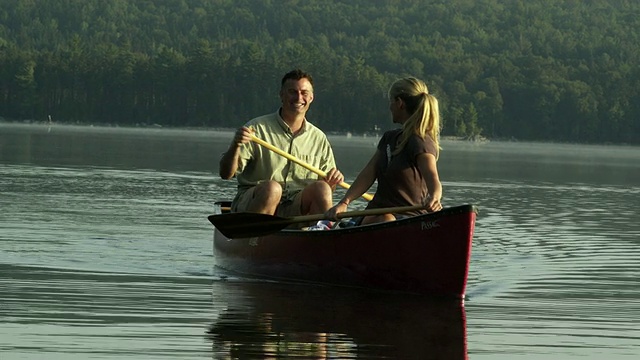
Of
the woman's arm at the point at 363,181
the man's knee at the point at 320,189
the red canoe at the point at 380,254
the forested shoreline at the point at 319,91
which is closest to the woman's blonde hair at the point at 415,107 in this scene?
the woman's arm at the point at 363,181

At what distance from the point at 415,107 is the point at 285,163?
2.00 metres

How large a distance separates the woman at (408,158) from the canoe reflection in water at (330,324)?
704mm

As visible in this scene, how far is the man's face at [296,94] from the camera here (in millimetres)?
11830

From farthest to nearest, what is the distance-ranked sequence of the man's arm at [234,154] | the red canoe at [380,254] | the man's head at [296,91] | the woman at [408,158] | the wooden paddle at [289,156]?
the man's head at [296,91] < the wooden paddle at [289,156] < the man's arm at [234,154] < the woman at [408,158] < the red canoe at [380,254]

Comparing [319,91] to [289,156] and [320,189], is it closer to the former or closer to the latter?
[289,156]

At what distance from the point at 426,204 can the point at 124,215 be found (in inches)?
372

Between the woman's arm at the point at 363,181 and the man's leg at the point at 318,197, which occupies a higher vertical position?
the woman's arm at the point at 363,181

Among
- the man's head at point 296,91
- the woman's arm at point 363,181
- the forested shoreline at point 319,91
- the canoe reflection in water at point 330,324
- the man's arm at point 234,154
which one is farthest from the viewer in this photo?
the forested shoreline at point 319,91

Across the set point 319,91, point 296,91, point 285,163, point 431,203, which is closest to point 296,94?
point 296,91

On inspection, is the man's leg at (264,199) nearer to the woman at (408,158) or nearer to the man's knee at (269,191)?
the man's knee at (269,191)

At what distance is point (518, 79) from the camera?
7042 inches

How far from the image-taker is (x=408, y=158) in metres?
10.6

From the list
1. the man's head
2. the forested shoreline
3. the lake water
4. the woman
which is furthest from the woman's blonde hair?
the forested shoreline

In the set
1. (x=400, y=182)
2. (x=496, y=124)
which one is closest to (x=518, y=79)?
(x=496, y=124)
